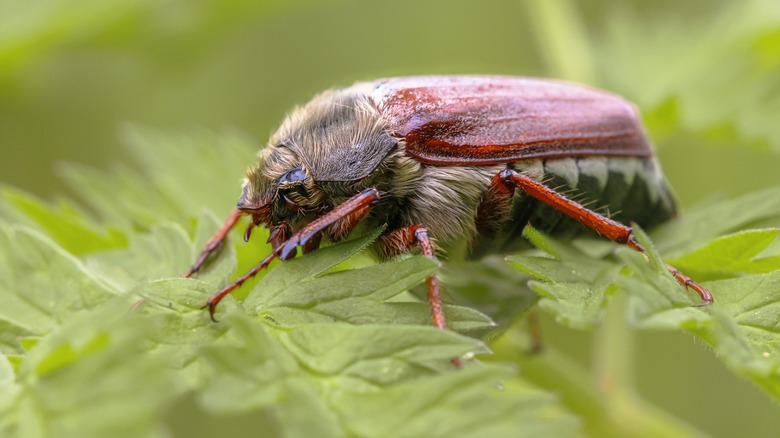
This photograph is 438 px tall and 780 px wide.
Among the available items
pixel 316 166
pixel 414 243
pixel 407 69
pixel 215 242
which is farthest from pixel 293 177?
pixel 407 69

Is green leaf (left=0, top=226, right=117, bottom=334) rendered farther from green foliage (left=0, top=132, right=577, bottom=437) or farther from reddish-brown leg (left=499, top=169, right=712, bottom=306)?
reddish-brown leg (left=499, top=169, right=712, bottom=306)

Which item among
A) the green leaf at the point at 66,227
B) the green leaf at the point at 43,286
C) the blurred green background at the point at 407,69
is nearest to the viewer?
the green leaf at the point at 43,286

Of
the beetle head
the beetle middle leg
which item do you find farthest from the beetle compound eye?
the beetle middle leg

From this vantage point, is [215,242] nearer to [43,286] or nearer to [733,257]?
[43,286]

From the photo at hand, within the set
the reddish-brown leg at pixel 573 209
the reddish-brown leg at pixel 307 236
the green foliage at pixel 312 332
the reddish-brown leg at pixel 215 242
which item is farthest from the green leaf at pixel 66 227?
the reddish-brown leg at pixel 573 209

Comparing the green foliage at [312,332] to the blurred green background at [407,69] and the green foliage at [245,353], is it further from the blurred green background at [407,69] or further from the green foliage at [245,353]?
the blurred green background at [407,69]

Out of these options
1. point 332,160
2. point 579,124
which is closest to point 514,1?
point 579,124
